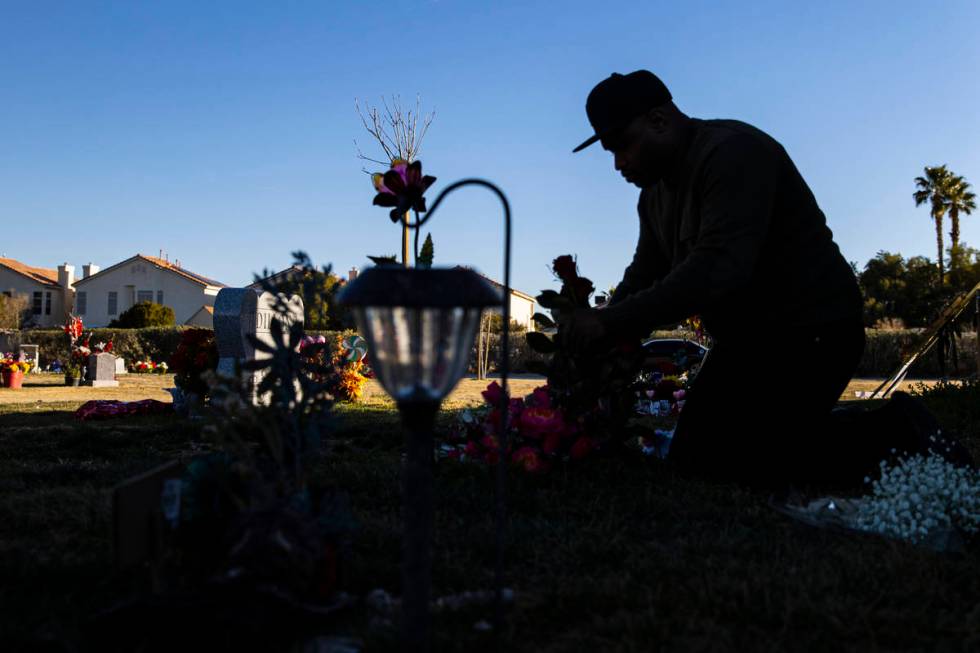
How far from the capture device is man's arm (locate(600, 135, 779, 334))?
2969 mm

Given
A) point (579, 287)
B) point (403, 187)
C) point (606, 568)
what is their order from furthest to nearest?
1. point (579, 287)
2. point (403, 187)
3. point (606, 568)

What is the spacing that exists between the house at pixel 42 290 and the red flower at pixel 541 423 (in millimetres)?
57969

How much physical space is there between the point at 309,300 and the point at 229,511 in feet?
2.28

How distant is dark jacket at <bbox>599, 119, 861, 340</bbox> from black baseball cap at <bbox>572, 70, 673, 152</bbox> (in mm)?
352

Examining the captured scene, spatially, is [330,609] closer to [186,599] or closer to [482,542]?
[186,599]

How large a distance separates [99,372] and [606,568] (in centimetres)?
1772

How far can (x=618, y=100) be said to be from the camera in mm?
3182

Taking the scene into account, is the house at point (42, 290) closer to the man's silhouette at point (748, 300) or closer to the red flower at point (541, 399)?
the red flower at point (541, 399)

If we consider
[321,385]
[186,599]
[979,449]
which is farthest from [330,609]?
[979,449]

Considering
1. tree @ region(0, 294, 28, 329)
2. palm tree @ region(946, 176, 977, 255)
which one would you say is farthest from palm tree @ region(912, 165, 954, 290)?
tree @ region(0, 294, 28, 329)

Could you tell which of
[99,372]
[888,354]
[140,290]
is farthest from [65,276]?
[888,354]

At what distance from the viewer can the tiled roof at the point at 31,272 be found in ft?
178

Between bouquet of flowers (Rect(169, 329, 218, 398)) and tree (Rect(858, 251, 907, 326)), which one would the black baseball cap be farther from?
tree (Rect(858, 251, 907, 326))

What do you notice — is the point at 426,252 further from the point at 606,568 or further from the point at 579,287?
the point at 579,287
